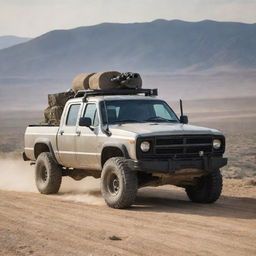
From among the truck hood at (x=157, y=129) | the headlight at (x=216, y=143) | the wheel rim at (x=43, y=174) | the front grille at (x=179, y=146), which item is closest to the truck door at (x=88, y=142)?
the truck hood at (x=157, y=129)

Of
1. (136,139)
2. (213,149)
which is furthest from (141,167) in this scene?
(213,149)

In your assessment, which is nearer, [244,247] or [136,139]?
[244,247]

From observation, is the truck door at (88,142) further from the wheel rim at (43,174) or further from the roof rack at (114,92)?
the wheel rim at (43,174)

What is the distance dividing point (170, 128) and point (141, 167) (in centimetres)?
90

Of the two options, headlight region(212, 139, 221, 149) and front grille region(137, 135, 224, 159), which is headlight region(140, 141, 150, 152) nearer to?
front grille region(137, 135, 224, 159)

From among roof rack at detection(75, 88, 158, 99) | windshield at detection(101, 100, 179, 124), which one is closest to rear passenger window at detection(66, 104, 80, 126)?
roof rack at detection(75, 88, 158, 99)

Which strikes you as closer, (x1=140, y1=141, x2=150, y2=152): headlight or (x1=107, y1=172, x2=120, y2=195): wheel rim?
(x1=140, y1=141, x2=150, y2=152): headlight

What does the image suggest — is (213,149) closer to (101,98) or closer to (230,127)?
(101,98)

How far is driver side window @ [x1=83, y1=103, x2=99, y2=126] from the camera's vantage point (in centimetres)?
1310

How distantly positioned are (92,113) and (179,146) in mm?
1995

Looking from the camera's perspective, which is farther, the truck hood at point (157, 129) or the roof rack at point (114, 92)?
the roof rack at point (114, 92)

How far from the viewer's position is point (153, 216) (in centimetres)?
1116

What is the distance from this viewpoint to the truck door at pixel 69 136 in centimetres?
1363

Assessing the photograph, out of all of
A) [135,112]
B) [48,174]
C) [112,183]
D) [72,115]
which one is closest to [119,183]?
[112,183]
